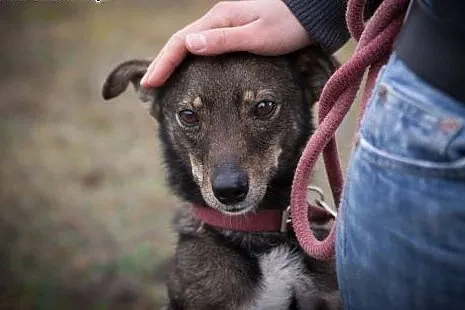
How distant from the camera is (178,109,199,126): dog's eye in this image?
11.0ft

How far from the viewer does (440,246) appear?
1658 millimetres

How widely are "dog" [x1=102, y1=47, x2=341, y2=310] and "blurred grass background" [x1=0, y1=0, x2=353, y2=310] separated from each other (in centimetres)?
42

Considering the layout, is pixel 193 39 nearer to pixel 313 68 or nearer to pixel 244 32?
pixel 244 32

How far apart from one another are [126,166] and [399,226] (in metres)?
5.58

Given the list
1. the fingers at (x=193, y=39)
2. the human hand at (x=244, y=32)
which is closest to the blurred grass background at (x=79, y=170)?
the fingers at (x=193, y=39)

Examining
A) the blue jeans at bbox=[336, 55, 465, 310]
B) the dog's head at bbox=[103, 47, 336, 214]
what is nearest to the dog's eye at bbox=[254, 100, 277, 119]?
the dog's head at bbox=[103, 47, 336, 214]

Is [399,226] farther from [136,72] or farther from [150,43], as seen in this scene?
[150,43]

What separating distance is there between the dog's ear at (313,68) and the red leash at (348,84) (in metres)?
0.94

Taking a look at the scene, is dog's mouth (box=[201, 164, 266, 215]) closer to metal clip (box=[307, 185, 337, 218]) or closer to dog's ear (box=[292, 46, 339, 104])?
metal clip (box=[307, 185, 337, 218])

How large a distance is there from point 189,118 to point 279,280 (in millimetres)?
677

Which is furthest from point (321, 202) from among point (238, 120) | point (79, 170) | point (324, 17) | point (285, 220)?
point (79, 170)

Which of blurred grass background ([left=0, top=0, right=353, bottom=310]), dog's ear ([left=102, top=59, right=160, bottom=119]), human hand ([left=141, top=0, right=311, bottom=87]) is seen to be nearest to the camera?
human hand ([left=141, top=0, right=311, bottom=87])

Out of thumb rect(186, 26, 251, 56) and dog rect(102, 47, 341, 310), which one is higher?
thumb rect(186, 26, 251, 56)

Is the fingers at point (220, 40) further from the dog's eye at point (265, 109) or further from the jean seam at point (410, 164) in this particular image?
the jean seam at point (410, 164)
